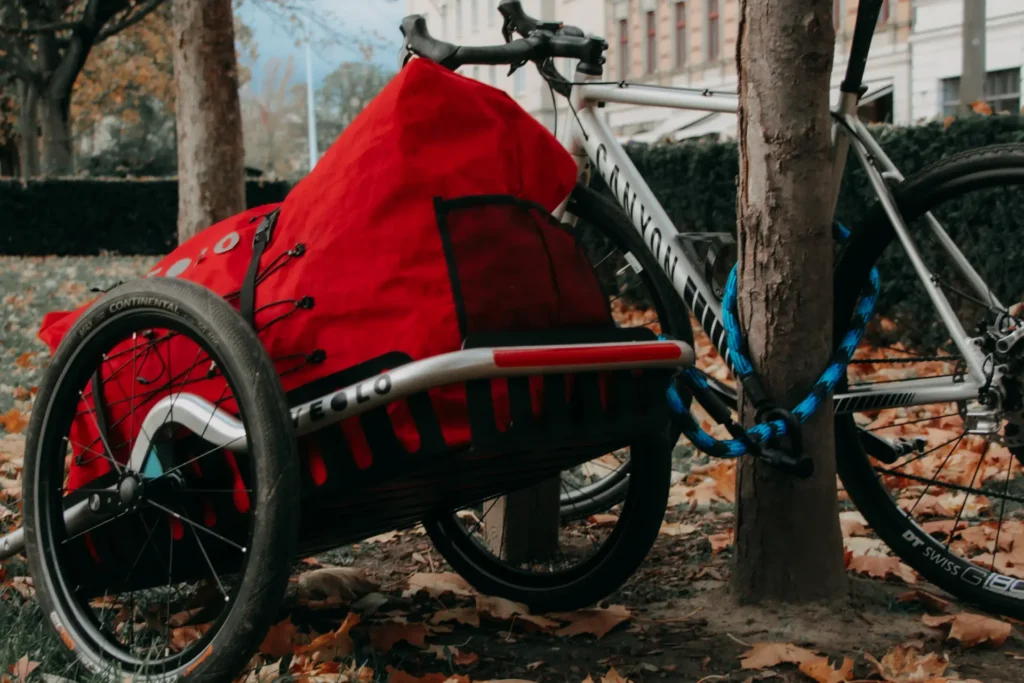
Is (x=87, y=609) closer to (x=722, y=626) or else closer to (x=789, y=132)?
(x=722, y=626)

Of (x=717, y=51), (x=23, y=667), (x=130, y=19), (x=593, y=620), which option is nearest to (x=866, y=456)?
(x=593, y=620)

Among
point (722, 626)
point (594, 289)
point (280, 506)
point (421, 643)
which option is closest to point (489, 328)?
point (594, 289)

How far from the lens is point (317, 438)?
194 cm

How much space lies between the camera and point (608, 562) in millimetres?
2529

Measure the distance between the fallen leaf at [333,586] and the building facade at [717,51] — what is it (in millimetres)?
11062

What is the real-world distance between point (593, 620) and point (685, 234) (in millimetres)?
962

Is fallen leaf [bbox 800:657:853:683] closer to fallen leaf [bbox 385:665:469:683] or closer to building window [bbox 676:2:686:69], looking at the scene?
fallen leaf [bbox 385:665:469:683]

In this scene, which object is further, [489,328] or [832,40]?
[832,40]

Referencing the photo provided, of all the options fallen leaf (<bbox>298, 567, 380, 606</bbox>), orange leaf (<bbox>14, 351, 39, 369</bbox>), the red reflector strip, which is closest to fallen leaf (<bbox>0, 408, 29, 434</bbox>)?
orange leaf (<bbox>14, 351, 39, 369</bbox>)

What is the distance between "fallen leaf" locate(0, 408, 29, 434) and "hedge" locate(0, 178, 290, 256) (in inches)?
585

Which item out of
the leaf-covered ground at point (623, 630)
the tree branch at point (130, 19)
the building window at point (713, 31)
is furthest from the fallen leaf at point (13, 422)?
the building window at point (713, 31)

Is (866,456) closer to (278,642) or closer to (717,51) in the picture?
(278,642)

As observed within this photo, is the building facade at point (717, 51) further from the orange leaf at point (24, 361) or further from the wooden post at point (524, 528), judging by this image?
the wooden post at point (524, 528)

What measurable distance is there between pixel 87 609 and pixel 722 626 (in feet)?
4.32
